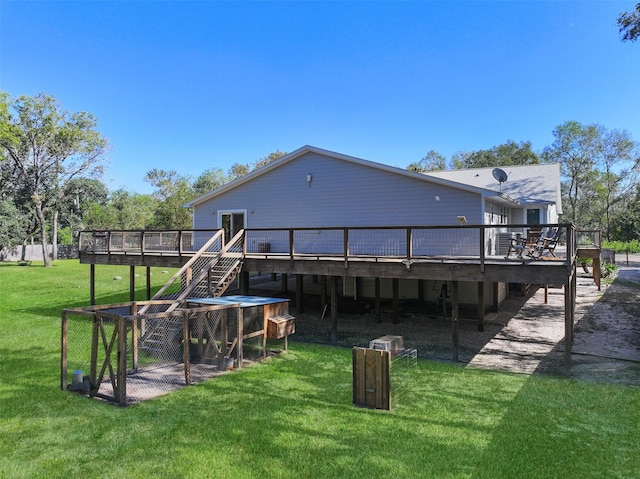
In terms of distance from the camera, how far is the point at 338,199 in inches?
554

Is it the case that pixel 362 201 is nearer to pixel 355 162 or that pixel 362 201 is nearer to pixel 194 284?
pixel 355 162

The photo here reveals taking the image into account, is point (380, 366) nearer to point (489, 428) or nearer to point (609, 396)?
point (489, 428)

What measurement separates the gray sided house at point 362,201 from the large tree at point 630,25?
19.4 feet

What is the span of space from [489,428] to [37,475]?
5415 millimetres

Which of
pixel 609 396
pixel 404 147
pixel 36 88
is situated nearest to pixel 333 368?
pixel 609 396

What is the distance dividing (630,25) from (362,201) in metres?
10.9

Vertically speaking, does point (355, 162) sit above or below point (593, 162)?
below

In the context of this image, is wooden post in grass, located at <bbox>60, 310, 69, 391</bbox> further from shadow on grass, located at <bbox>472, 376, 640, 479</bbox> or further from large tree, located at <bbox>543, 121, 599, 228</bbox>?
large tree, located at <bbox>543, 121, 599, 228</bbox>

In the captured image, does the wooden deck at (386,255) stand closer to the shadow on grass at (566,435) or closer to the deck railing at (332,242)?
the deck railing at (332,242)

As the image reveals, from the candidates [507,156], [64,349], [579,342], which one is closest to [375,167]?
[579,342]

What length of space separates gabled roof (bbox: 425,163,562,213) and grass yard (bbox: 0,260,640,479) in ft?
34.5

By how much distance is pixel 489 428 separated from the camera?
5.36 m

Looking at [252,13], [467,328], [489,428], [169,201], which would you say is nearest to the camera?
[489,428]

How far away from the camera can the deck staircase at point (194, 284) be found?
29.3 ft
